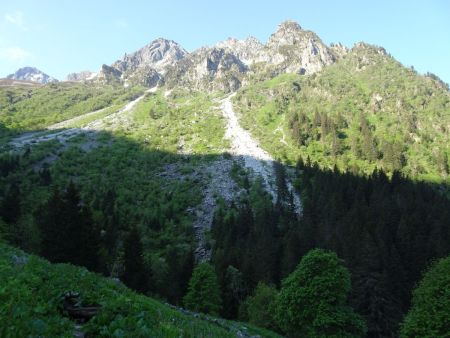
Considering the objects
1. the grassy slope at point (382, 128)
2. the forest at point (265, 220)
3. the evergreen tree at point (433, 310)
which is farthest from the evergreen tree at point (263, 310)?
the grassy slope at point (382, 128)

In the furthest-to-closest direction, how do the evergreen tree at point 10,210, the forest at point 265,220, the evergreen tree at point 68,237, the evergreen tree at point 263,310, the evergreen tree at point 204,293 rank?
1. the evergreen tree at point 10,210
2. the evergreen tree at point 204,293
3. the evergreen tree at point 263,310
4. the evergreen tree at point 68,237
5. the forest at point 265,220

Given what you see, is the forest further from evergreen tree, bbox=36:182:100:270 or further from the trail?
the trail

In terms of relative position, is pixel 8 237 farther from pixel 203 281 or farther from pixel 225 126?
pixel 225 126

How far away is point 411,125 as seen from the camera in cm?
16525

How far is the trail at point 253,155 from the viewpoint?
118 m

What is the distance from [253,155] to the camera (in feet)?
488

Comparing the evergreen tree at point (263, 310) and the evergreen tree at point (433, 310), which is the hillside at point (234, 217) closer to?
the evergreen tree at point (263, 310)

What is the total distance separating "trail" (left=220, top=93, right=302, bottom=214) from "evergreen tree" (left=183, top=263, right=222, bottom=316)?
2138 inches

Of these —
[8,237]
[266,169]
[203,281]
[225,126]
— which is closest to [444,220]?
[203,281]

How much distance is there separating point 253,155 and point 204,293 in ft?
328

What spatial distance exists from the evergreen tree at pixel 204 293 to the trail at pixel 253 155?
54310mm

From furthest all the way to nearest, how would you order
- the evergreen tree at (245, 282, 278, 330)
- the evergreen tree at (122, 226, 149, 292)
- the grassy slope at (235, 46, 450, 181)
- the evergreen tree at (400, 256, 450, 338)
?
the grassy slope at (235, 46, 450, 181) < the evergreen tree at (122, 226, 149, 292) < the evergreen tree at (245, 282, 278, 330) < the evergreen tree at (400, 256, 450, 338)

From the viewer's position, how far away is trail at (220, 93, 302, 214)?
118 m

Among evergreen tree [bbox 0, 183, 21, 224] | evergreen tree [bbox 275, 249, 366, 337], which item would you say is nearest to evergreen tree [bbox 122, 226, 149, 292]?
evergreen tree [bbox 275, 249, 366, 337]
